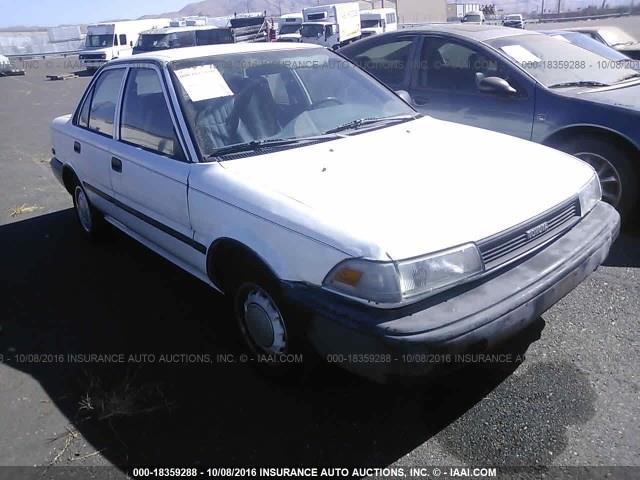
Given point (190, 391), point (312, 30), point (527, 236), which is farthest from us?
point (312, 30)

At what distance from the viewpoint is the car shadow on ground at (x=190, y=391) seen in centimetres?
246

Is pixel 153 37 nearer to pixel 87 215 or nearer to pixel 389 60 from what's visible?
pixel 389 60

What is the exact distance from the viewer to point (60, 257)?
15.2 feet

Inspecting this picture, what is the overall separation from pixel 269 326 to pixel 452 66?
11.4ft

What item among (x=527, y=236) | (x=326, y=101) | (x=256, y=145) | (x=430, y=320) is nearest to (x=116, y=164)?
(x=256, y=145)

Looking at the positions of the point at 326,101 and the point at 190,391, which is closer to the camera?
the point at 190,391

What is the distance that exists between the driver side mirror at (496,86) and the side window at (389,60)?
0.98 metres

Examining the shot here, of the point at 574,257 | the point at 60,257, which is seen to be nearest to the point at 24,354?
the point at 60,257

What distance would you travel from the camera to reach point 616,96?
4.37 metres

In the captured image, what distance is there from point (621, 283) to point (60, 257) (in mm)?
4314

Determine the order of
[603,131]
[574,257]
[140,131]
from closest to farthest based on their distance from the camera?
1. [574,257]
2. [140,131]
3. [603,131]

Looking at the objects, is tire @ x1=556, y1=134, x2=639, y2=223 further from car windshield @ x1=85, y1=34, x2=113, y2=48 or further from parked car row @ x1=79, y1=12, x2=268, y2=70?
car windshield @ x1=85, y1=34, x2=113, y2=48

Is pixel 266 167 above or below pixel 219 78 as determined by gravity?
below

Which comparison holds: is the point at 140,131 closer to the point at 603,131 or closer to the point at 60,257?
the point at 60,257
